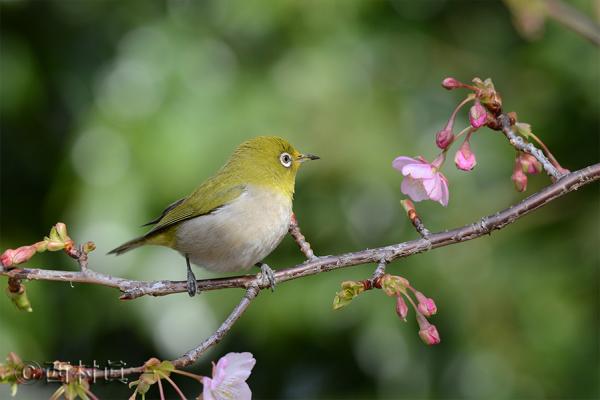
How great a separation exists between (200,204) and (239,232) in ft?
1.27

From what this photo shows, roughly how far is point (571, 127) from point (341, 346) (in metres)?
2.47

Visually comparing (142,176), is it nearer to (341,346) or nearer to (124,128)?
(124,128)

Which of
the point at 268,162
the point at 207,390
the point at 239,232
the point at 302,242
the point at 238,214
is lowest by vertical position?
the point at 207,390

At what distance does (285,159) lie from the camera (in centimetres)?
421

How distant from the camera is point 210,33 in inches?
249

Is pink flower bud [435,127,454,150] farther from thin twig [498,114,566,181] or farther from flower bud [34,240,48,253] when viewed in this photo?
flower bud [34,240,48,253]

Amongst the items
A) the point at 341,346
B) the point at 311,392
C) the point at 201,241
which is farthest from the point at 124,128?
the point at 311,392

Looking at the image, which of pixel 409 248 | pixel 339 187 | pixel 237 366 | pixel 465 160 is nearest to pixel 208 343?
pixel 237 366

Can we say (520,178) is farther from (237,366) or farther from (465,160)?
(237,366)

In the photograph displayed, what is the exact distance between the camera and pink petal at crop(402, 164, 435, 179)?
9.86 ft

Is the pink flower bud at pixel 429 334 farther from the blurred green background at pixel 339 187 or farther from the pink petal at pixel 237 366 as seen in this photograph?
the blurred green background at pixel 339 187

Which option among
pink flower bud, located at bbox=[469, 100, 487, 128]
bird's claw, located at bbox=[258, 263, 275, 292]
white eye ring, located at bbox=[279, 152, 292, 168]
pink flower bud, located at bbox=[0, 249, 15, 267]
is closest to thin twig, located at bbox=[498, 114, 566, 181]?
pink flower bud, located at bbox=[469, 100, 487, 128]

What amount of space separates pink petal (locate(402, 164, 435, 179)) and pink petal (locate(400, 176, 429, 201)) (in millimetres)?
113

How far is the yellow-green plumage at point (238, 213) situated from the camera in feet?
12.4
